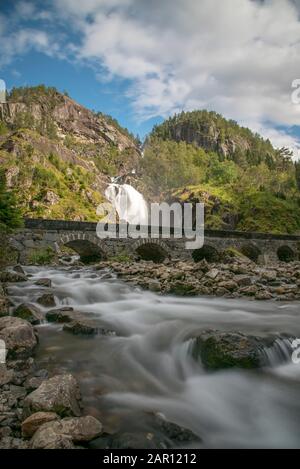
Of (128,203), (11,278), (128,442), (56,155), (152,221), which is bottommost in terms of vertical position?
(128,442)

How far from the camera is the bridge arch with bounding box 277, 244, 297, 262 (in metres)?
32.2

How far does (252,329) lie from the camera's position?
741 centimetres

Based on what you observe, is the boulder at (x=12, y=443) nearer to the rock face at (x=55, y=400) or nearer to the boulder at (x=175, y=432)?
the rock face at (x=55, y=400)

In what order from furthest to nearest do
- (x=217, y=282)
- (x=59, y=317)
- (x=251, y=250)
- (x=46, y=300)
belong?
(x=251, y=250) < (x=217, y=282) < (x=46, y=300) < (x=59, y=317)

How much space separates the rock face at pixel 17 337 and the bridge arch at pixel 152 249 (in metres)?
15.9

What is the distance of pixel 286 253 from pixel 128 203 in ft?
145

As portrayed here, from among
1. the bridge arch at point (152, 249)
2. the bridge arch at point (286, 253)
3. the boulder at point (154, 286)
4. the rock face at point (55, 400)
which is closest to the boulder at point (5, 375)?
the rock face at point (55, 400)

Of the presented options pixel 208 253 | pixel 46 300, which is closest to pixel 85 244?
pixel 208 253

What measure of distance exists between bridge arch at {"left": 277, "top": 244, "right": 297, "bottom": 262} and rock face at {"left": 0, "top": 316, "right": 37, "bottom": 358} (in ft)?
96.2

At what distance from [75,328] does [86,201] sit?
62126 millimetres

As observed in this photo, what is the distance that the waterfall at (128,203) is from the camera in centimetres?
7003

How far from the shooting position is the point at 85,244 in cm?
2131

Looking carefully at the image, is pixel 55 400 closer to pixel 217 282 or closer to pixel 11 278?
pixel 11 278

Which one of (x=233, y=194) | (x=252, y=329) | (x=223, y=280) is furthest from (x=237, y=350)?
(x=233, y=194)
